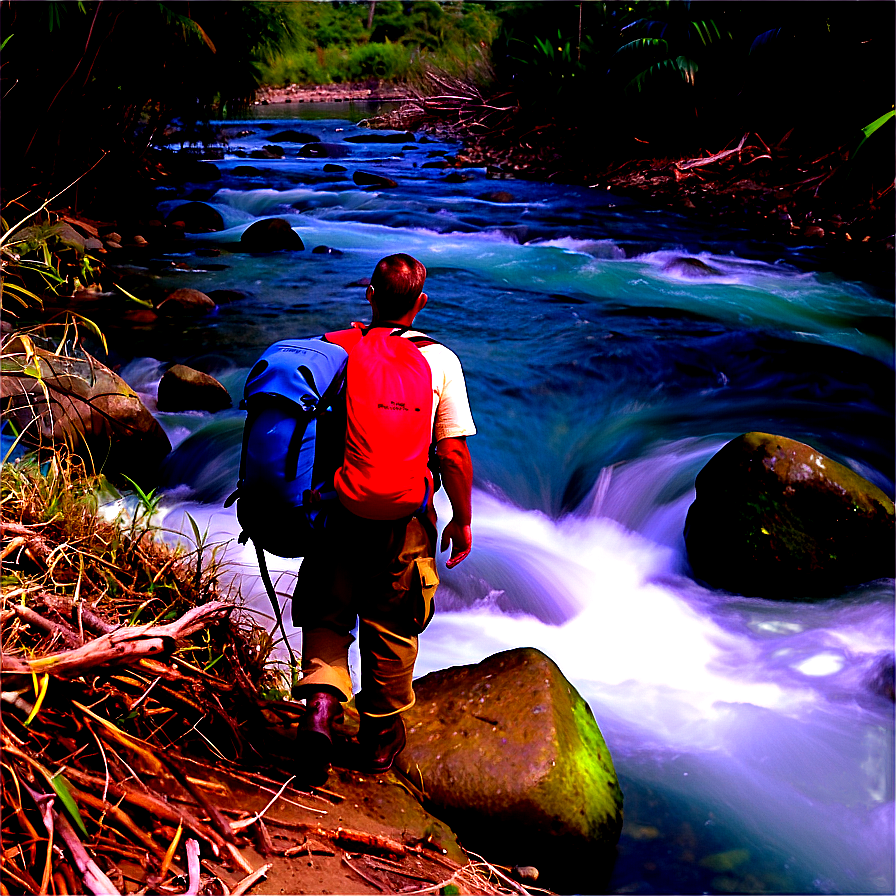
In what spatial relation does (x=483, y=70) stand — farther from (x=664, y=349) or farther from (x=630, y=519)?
(x=630, y=519)

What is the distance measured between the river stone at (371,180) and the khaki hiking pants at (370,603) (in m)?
12.4

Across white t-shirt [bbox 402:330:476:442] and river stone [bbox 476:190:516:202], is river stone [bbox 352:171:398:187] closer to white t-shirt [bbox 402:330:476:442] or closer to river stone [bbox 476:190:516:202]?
river stone [bbox 476:190:516:202]

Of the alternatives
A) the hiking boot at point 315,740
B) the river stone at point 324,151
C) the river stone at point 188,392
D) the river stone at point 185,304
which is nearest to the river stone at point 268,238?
the river stone at point 185,304

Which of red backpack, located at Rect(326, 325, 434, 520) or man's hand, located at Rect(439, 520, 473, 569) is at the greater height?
red backpack, located at Rect(326, 325, 434, 520)

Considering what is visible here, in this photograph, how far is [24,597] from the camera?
229 centimetres

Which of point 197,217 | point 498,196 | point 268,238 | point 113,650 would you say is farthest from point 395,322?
point 498,196

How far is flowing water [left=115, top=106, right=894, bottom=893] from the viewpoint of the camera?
340cm

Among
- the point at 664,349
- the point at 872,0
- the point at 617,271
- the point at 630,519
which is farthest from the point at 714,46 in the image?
the point at 630,519

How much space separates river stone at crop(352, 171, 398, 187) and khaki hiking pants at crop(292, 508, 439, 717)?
40.8 ft

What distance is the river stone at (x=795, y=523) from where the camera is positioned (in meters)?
4.43

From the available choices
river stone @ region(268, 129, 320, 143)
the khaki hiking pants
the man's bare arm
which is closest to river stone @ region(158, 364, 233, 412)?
the khaki hiking pants

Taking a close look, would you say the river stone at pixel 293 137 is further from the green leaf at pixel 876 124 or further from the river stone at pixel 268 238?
the green leaf at pixel 876 124

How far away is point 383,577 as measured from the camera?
2.48 metres

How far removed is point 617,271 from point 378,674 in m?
7.84
